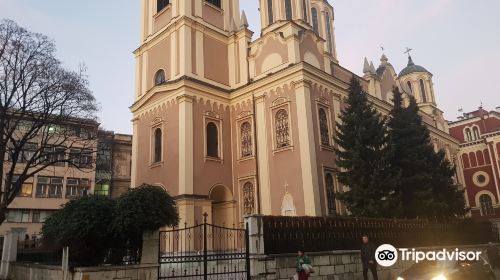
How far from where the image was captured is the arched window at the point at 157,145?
2483 cm

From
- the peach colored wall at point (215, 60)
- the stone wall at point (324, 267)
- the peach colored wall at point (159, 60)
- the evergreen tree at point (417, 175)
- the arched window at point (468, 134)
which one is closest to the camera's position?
the stone wall at point (324, 267)

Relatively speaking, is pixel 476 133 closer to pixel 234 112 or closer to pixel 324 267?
pixel 234 112

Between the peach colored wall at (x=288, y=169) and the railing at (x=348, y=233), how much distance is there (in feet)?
17.6

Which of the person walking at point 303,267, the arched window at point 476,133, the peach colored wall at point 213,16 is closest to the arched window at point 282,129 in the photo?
the peach colored wall at point 213,16

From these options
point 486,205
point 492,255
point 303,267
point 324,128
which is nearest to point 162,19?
point 324,128

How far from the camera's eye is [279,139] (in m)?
22.7

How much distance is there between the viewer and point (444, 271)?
9891 mm

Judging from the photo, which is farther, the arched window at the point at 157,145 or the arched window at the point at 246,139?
the arched window at the point at 157,145

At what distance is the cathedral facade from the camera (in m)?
21.7

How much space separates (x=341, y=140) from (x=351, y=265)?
7.09 metres

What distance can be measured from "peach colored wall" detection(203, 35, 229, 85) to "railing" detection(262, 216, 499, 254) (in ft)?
44.9

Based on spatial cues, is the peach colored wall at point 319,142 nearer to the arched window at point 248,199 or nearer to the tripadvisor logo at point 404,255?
the arched window at point 248,199

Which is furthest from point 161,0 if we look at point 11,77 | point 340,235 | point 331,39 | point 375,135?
point 340,235

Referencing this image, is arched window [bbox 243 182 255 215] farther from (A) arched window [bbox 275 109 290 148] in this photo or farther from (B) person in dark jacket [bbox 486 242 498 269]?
(B) person in dark jacket [bbox 486 242 498 269]
